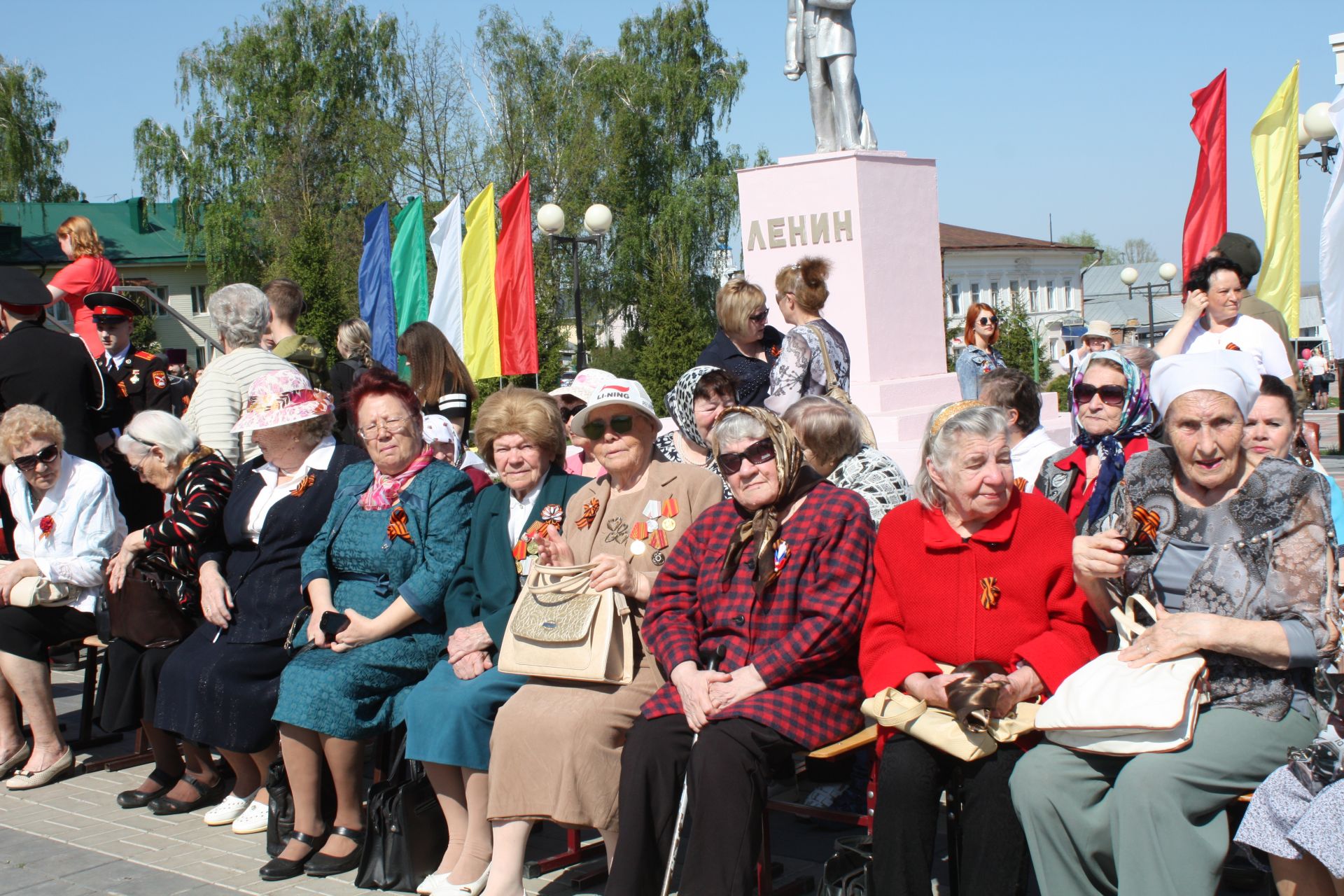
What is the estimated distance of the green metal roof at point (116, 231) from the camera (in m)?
46.6

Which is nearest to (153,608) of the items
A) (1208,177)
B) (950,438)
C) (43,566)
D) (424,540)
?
(43,566)

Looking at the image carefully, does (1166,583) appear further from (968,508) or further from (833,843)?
(833,843)

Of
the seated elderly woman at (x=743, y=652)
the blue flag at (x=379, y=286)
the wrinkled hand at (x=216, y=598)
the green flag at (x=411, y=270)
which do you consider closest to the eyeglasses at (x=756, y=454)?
the seated elderly woman at (x=743, y=652)

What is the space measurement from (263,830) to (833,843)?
217 cm

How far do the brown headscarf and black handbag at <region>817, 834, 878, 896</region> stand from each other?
2.73ft

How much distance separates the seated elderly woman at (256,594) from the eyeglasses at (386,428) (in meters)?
0.41

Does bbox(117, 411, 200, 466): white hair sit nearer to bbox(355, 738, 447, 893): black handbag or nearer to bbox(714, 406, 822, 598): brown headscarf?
bbox(355, 738, 447, 893): black handbag

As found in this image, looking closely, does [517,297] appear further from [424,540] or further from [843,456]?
[843,456]

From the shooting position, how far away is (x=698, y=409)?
17.2 ft

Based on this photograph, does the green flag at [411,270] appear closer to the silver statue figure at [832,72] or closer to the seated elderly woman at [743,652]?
the silver statue figure at [832,72]

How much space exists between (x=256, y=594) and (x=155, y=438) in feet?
2.94

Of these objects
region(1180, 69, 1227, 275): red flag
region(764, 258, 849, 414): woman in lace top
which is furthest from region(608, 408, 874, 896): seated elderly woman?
region(1180, 69, 1227, 275): red flag

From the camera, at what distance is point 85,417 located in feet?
22.0

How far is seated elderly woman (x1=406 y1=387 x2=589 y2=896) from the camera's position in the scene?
167 inches
